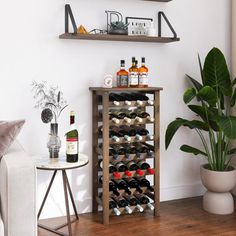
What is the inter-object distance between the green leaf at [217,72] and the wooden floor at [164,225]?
1086 millimetres

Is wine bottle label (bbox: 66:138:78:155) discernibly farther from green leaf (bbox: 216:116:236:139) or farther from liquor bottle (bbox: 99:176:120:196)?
green leaf (bbox: 216:116:236:139)

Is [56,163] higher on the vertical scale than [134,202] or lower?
higher

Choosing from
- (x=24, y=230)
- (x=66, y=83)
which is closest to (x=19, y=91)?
(x=66, y=83)

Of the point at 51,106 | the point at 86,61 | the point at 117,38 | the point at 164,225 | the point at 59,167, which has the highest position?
the point at 117,38

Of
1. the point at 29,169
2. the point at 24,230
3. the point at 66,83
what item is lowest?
the point at 24,230

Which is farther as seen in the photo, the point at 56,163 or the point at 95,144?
the point at 95,144

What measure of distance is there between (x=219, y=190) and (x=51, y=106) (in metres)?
1.61

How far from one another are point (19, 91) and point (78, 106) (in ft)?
1.67

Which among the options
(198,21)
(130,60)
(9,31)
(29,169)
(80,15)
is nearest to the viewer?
(29,169)

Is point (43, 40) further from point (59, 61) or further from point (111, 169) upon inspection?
point (111, 169)

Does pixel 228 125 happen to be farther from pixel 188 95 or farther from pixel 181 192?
pixel 181 192

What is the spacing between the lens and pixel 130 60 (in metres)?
3.38

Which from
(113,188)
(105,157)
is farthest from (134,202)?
(105,157)

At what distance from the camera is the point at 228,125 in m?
2.96
